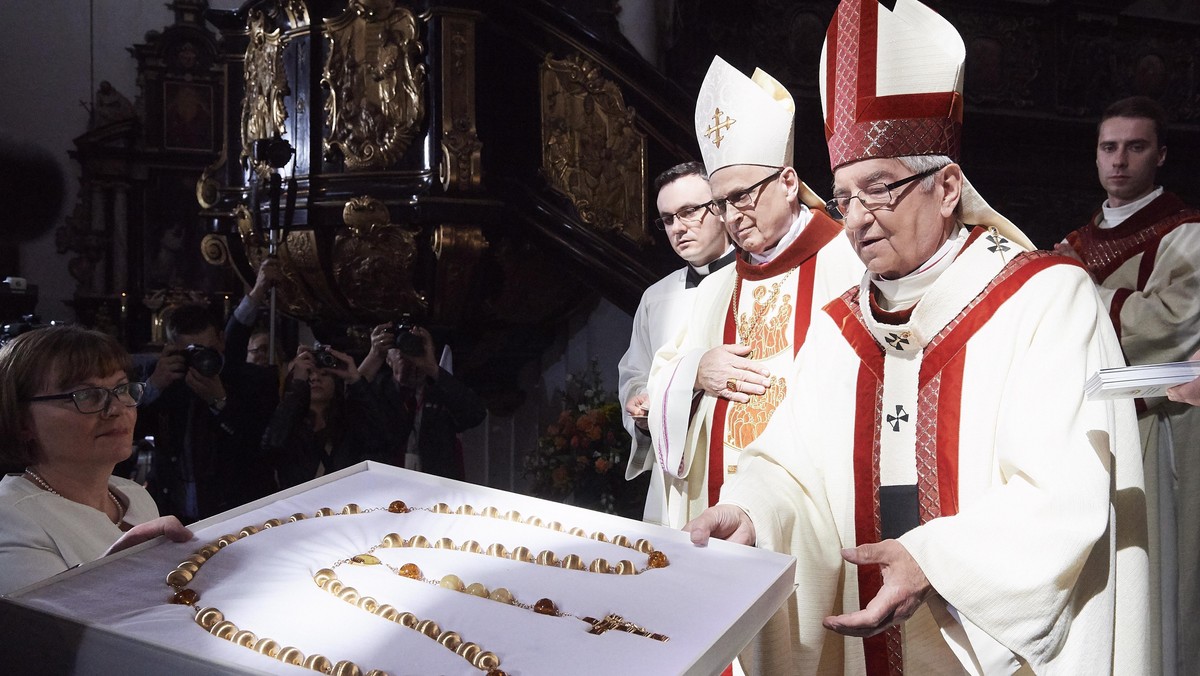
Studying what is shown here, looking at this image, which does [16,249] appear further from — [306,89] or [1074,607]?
[1074,607]

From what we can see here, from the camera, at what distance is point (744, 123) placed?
351cm

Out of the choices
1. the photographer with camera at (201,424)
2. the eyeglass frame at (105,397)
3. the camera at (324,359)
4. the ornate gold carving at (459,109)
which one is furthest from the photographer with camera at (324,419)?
the eyeglass frame at (105,397)

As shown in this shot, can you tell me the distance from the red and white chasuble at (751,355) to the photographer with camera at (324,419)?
1978 millimetres

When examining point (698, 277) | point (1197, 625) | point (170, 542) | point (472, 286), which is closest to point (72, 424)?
point (170, 542)

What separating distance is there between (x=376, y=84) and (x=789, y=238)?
2.85 meters

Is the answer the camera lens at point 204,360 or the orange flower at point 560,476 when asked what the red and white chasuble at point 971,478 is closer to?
the camera lens at point 204,360

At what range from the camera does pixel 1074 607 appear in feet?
6.64

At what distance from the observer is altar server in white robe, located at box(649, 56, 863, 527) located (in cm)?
326

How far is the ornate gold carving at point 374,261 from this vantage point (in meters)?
5.32


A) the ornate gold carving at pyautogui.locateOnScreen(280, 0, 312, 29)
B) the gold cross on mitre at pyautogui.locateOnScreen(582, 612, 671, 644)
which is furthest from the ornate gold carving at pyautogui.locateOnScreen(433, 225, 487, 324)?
the gold cross on mitre at pyautogui.locateOnScreen(582, 612, 671, 644)

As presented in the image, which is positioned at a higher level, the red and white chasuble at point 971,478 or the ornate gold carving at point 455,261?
the ornate gold carving at point 455,261

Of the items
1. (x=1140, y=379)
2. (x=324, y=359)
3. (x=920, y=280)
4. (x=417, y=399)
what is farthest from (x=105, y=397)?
(x=417, y=399)

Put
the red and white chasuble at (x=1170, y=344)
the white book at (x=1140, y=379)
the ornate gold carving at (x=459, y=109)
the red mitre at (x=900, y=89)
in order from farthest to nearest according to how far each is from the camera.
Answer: the ornate gold carving at (x=459, y=109)
the red and white chasuble at (x=1170, y=344)
the red mitre at (x=900, y=89)
the white book at (x=1140, y=379)

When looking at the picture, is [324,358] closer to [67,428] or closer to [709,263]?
[709,263]
